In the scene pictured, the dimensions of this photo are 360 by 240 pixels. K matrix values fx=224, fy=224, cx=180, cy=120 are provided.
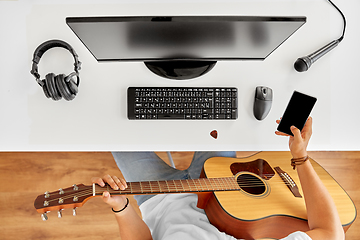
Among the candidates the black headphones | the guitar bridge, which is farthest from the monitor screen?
the guitar bridge

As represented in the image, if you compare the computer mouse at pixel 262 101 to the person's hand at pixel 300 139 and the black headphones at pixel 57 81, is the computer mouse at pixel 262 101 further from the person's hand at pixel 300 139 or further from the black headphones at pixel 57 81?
the black headphones at pixel 57 81

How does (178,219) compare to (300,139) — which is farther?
(178,219)

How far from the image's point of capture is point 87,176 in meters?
1.33

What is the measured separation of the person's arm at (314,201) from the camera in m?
0.76

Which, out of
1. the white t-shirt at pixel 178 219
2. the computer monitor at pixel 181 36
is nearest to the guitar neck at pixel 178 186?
the white t-shirt at pixel 178 219

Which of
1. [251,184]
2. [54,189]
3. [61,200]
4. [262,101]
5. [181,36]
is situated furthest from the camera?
[54,189]

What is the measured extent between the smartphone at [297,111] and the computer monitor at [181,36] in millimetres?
192

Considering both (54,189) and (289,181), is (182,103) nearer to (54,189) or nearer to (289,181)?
(289,181)

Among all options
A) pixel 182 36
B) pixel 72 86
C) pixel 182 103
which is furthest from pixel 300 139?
pixel 72 86

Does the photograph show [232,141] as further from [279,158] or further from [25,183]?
[25,183]

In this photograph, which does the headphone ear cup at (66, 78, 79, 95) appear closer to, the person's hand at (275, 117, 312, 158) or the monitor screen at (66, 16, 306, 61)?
the monitor screen at (66, 16, 306, 61)

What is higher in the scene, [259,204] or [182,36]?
[182,36]

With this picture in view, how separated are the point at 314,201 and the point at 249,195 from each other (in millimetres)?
227

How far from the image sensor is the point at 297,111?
765 millimetres
